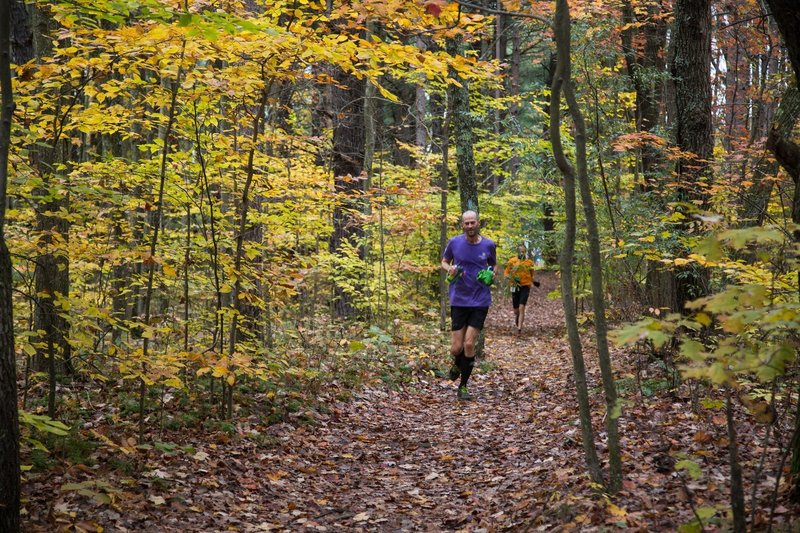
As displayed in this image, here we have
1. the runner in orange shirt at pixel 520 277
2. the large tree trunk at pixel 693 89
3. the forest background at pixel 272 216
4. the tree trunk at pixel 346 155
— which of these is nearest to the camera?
the forest background at pixel 272 216

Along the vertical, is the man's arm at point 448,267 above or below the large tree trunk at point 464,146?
below

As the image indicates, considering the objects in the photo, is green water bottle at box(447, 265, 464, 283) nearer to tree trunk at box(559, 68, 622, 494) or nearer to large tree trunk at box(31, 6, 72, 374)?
tree trunk at box(559, 68, 622, 494)

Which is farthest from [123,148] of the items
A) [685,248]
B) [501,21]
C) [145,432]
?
[501,21]

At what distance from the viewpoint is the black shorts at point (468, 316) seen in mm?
8602

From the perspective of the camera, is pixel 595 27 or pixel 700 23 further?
pixel 595 27

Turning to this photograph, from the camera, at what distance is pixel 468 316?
866 centimetres

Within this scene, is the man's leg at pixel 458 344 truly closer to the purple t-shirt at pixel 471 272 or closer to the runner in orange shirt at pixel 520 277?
the purple t-shirt at pixel 471 272

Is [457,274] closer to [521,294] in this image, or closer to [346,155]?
[346,155]

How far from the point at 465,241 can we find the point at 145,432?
15.7 feet

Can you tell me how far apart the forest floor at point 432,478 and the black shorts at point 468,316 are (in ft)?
3.90

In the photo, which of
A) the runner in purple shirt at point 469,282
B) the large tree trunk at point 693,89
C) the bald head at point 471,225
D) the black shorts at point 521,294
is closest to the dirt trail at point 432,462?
the runner in purple shirt at point 469,282

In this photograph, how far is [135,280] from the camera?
842 centimetres

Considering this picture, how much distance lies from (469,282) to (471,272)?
0.47ft

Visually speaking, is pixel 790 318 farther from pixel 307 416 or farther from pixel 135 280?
pixel 135 280
